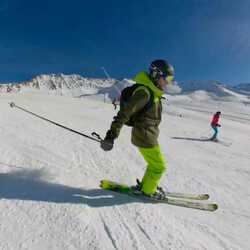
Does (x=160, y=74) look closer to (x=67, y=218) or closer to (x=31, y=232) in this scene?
(x=67, y=218)

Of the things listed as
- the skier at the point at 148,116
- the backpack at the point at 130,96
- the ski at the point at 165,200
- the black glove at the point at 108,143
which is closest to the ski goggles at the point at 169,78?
the skier at the point at 148,116

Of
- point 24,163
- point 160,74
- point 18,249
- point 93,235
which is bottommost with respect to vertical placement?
point 18,249

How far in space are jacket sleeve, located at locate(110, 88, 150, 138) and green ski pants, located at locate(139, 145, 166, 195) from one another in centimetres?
60

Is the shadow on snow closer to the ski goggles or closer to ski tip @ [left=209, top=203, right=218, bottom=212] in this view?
ski tip @ [left=209, top=203, right=218, bottom=212]

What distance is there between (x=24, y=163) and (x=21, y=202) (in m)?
1.65

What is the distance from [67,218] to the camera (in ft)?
11.1

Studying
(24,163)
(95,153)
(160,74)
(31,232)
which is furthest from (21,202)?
(95,153)

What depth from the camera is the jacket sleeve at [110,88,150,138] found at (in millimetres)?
3896

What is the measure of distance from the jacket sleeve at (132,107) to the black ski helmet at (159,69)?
356 millimetres

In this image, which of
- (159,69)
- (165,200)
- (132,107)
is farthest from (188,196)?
(159,69)

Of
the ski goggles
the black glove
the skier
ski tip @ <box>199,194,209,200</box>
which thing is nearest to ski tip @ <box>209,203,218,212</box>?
ski tip @ <box>199,194,209,200</box>

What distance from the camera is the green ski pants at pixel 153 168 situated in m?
4.20

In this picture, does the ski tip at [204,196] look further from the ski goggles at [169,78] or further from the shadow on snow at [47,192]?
the ski goggles at [169,78]

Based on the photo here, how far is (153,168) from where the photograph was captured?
424 cm
